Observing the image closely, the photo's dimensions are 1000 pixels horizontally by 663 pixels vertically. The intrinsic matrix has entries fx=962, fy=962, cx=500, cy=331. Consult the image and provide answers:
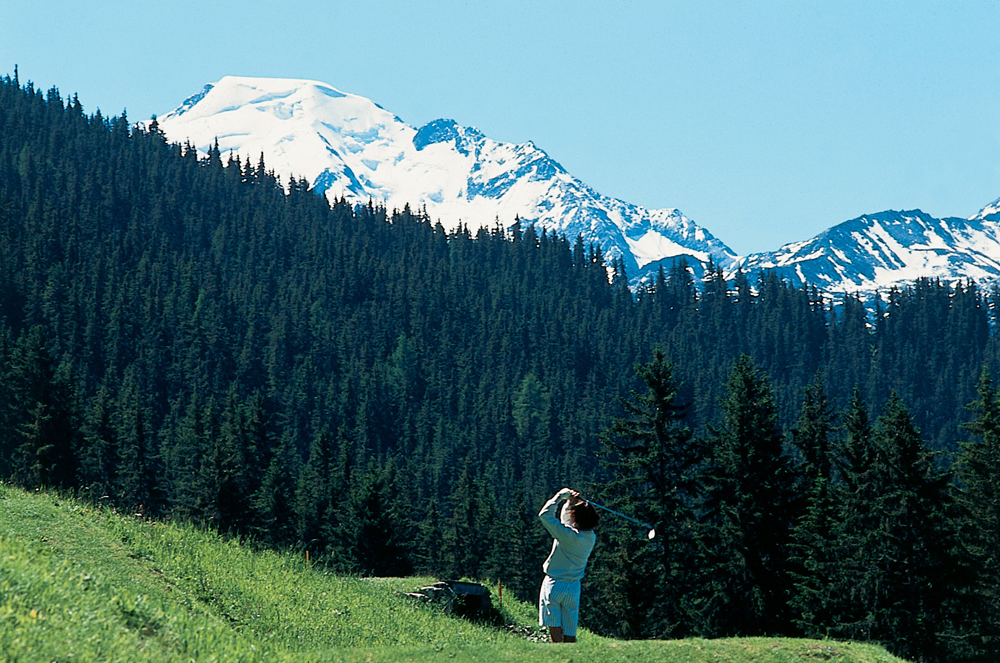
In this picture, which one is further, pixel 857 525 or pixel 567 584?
pixel 857 525

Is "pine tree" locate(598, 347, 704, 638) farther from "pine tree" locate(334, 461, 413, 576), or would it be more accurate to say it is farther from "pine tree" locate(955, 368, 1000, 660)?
"pine tree" locate(334, 461, 413, 576)

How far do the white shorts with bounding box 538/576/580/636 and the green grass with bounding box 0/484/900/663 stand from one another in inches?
42.1

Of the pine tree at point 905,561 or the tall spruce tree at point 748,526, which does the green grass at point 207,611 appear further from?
the pine tree at point 905,561

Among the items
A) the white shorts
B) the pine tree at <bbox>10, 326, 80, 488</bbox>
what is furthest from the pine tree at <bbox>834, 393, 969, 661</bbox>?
the pine tree at <bbox>10, 326, 80, 488</bbox>

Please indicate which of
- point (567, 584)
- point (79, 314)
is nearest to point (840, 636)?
point (567, 584)

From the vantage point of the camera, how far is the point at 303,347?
198375 millimetres

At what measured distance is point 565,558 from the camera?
14.2 m

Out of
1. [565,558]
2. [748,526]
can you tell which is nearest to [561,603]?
[565,558]

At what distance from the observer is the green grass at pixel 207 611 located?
1006 centimetres

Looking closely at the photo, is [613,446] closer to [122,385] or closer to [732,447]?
[732,447]

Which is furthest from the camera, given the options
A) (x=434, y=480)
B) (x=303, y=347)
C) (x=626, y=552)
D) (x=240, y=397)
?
(x=303, y=347)

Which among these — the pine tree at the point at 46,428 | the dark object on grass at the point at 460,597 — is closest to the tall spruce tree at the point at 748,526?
the dark object on grass at the point at 460,597

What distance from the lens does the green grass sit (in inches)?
396

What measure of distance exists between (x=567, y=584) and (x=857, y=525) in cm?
3150
